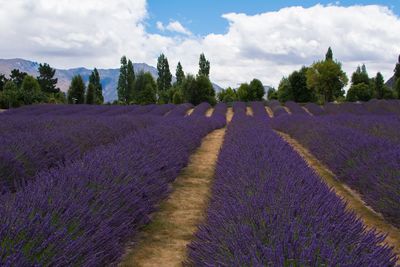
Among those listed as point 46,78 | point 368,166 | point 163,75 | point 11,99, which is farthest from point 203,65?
point 368,166

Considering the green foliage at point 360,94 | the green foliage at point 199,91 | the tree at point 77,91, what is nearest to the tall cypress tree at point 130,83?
the tree at point 77,91

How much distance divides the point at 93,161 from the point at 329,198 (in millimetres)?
2090

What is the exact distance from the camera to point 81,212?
8.27 feet

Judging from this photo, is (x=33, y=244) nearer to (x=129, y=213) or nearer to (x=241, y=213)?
(x=241, y=213)

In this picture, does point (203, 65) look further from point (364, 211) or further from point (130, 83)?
point (364, 211)

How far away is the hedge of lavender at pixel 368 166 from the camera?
4234 mm

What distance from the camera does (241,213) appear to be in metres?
2.59

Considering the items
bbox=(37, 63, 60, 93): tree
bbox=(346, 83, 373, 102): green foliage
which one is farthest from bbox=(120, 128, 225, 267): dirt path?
bbox=(37, 63, 60, 93): tree

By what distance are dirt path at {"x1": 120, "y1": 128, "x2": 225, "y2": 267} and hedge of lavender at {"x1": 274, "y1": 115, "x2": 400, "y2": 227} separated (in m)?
1.79

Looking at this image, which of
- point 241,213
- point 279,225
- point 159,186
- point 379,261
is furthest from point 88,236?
point 159,186

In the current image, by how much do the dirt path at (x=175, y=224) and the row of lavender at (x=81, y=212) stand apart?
14cm

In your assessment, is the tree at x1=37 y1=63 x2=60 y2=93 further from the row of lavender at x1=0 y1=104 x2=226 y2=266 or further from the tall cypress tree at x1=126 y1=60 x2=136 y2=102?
the row of lavender at x1=0 y1=104 x2=226 y2=266

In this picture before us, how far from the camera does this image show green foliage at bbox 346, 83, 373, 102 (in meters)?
44.4

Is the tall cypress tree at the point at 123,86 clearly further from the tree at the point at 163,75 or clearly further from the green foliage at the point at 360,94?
the green foliage at the point at 360,94
